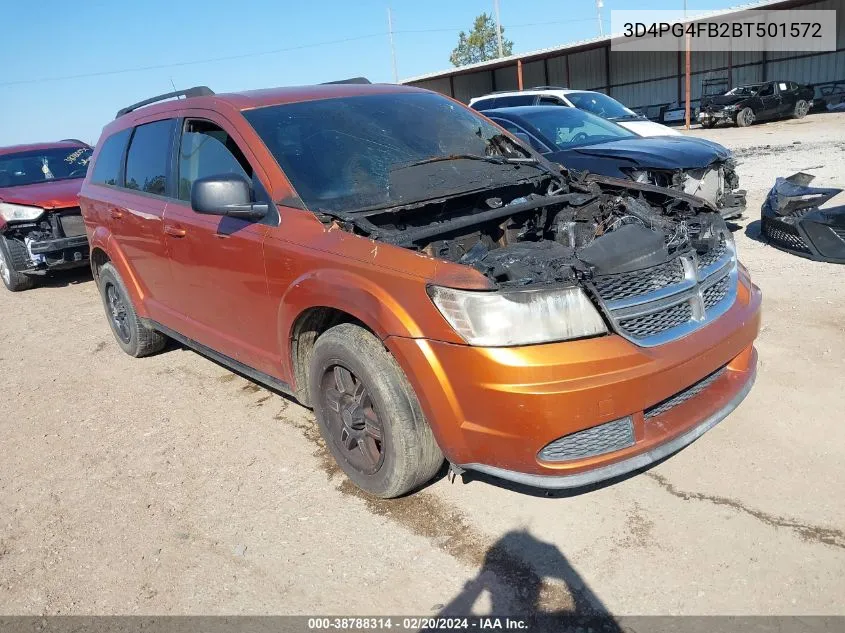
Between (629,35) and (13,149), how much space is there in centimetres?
2401

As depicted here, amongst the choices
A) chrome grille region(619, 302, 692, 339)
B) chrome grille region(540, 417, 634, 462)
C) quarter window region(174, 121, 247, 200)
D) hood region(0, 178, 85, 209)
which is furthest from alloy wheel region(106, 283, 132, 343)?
chrome grille region(619, 302, 692, 339)

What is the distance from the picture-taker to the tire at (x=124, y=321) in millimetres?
5277

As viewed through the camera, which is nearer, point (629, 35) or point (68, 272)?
point (68, 272)

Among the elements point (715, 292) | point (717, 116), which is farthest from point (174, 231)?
point (717, 116)

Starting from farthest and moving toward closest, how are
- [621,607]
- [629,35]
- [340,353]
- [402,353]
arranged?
[629,35]
[340,353]
[402,353]
[621,607]

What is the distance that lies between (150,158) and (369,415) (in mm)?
2620

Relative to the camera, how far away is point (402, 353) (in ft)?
8.77

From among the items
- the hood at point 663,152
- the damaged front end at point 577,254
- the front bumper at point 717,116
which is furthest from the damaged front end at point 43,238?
the front bumper at point 717,116

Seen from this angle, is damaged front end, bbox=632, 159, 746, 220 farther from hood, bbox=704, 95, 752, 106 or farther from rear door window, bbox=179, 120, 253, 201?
hood, bbox=704, 95, 752, 106

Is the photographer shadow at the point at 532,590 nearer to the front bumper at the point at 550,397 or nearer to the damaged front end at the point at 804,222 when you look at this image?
the front bumper at the point at 550,397

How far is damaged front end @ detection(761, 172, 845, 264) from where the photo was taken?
19.7 ft

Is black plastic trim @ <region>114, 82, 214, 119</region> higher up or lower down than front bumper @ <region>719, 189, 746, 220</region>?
higher up

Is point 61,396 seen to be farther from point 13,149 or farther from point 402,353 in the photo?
point 13,149

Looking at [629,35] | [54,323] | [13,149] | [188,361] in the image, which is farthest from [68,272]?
[629,35]
